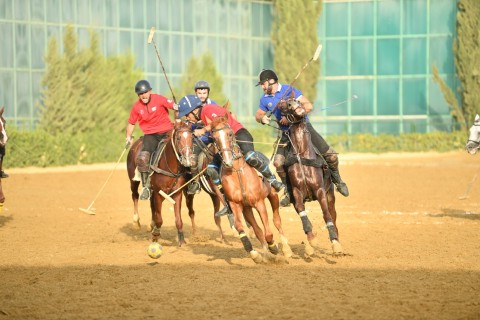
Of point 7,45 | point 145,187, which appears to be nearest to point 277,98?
point 145,187

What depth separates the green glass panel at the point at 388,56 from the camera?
174 ft

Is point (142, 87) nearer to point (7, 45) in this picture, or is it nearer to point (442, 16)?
point (7, 45)

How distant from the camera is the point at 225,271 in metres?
14.1

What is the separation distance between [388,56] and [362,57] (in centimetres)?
139

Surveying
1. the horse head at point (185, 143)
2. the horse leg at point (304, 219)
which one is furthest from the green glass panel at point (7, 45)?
the horse leg at point (304, 219)

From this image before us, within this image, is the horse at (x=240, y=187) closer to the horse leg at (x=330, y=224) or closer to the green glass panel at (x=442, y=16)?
the horse leg at (x=330, y=224)

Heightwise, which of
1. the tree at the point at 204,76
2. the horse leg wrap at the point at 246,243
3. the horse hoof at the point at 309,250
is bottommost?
the horse hoof at the point at 309,250

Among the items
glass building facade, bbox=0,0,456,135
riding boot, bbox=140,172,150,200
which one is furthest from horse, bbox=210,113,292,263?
glass building facade, bbox=0,0,456,135

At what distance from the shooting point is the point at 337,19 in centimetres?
5416

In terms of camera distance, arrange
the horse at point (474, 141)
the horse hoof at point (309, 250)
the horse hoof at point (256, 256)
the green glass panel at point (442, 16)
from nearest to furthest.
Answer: the horse hoof at point (256, 256), the horse hoof at point (309, 250), the horse at point (474, 141), the green glass panel at point (442, 16)

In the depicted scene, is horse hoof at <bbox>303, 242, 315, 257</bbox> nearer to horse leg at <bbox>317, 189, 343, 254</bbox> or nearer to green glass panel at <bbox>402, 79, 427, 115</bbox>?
horse leg at <bbox>317, 189, 343, 254</bbox>

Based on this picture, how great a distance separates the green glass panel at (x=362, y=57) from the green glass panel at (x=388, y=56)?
49cm

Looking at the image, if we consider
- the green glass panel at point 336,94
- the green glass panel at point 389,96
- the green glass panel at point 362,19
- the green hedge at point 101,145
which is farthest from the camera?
the green glass panel at point 336,94

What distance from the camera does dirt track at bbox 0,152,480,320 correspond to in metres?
11.1
